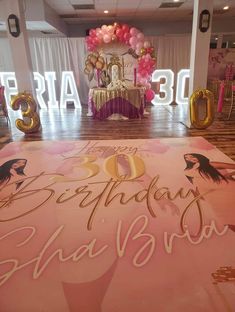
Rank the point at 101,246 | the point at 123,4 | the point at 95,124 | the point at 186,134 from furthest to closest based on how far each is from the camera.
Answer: the point at 123,4 < the point at 95,124 < the point at 186,134 < the point at 101,246

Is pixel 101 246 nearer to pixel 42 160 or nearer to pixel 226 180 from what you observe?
pixel 226 180

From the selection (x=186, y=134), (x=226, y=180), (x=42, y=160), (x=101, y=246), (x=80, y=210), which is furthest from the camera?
(x=186, y=134)

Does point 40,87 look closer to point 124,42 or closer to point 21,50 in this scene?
point 21,50

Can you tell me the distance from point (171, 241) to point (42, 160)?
2.25 meters

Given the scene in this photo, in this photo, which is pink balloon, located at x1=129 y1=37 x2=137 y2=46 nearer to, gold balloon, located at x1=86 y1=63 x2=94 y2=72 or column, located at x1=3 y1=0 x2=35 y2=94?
gold balloon, located at x1=86 y1=63 x2=94 y2=72

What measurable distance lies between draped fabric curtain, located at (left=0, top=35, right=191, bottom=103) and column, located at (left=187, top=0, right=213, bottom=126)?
11.2 feet

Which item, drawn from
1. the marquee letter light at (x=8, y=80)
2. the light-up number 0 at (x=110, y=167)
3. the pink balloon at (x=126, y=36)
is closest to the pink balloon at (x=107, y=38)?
the pink balloon at (x=126, y=36)

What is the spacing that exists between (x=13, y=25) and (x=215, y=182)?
4323mm

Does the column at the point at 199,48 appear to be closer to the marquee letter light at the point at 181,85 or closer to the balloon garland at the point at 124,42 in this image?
the balloon garland at the point at 124,42

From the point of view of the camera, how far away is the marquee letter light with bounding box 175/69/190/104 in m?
6.98

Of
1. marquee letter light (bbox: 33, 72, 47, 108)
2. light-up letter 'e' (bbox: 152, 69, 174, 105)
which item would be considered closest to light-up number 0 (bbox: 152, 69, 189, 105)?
light-up letter 'e' (bbox: 152, 69, 174, 105)

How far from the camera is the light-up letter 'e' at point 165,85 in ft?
23.1

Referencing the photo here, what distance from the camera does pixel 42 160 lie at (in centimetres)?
352

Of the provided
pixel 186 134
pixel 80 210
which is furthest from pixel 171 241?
pixel 186 134
